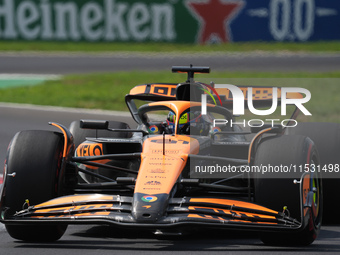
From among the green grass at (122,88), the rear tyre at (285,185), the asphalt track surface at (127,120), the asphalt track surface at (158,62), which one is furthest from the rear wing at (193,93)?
the asphalt track surface at (158,62)

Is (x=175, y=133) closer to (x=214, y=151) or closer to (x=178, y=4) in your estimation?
(x=214, y=151)

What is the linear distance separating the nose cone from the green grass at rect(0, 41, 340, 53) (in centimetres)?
2141

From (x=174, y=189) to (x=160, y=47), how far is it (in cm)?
2181

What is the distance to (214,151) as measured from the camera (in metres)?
7.82

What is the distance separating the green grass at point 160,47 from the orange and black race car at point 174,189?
2041 centimetres

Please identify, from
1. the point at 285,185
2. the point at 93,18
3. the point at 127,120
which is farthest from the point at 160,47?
the point at 285,185

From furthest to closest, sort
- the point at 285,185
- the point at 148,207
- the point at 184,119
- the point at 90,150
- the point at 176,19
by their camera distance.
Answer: the point at 176,19 → the point at 90,150 → the point at 184,119 → the point at 285,185 → the point at 148,207

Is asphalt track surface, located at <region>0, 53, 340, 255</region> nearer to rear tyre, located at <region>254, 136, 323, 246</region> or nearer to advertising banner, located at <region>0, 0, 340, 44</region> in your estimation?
rear tyre, located at <region>254, 136, 323, 246</region>

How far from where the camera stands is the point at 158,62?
25750 mm

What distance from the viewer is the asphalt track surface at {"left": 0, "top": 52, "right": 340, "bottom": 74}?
24266mm

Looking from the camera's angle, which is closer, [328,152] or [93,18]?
[328,152]

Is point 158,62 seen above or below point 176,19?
below

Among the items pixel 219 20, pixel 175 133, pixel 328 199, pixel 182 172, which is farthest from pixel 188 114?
pixel 219 20

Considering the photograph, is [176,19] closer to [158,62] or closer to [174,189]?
[158,62]
